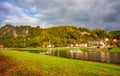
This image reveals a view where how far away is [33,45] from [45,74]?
176790 millimetres

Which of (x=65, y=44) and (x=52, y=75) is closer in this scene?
(x=52, y=75)

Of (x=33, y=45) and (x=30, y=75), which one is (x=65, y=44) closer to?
(x=33, y=45)

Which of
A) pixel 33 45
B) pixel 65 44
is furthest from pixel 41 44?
pixel 65 44

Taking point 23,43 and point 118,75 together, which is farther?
point 23,43

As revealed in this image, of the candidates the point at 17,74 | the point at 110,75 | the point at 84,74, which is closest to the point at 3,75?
the point at 17,74

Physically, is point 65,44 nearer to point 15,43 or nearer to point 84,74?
point 15,43

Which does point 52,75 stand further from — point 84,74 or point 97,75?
point 97,75

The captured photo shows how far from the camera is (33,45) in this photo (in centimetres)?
18950

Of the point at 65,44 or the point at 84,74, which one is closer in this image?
the point at 84,74

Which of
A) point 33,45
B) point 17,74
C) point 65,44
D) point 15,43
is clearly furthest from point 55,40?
point 17,74

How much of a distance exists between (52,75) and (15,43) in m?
192

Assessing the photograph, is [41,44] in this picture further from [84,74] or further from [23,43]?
[84,74]

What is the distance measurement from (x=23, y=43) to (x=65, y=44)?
4837cm

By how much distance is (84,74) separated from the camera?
15117 millimetres
